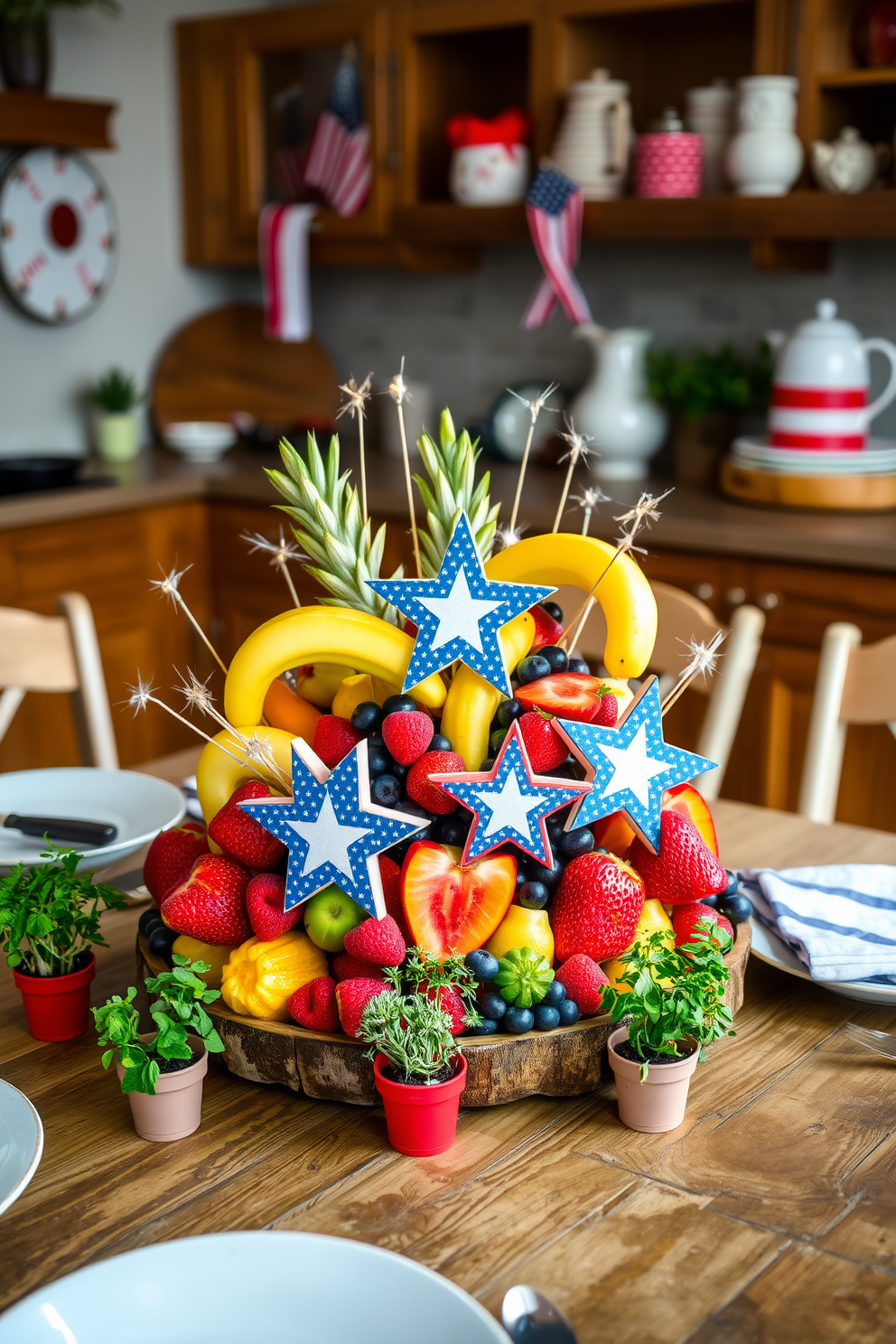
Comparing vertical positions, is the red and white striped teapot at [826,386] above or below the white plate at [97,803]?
above

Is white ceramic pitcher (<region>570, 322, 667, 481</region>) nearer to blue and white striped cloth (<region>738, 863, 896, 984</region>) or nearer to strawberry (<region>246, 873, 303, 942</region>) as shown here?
blue and white striped cloth (<region>738, 863, 896, 984</region>)

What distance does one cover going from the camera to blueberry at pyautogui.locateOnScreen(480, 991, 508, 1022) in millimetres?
852

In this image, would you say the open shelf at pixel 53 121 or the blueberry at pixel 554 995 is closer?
the blueberry at pixel 554 995

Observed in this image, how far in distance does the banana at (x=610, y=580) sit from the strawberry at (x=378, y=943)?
268 mm

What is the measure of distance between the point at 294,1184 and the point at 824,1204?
1.03 ft

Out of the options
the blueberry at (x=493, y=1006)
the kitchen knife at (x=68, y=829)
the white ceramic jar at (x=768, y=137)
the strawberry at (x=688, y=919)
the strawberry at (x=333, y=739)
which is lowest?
the kitchen knife at (x=68, y=829)

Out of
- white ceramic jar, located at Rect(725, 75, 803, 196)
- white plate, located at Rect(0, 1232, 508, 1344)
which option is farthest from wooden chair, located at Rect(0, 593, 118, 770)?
white ceramic jar, located at Rect(725, 75, 803, 196)

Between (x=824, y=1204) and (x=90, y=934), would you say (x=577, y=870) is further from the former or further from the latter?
(x=90, y=934)

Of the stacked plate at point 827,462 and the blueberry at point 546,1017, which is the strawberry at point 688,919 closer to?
the blueberry at point 546,1017

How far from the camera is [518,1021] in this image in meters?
0.85

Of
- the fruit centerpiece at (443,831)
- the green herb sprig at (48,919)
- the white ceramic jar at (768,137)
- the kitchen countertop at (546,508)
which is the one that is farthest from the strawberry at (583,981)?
the white ceramic jar at (768,137)

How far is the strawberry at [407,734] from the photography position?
0.89 metres

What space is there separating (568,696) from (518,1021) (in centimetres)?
22

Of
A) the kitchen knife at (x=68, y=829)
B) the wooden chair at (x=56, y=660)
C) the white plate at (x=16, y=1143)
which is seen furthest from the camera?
the wooden chair at (x=56, y=660)
